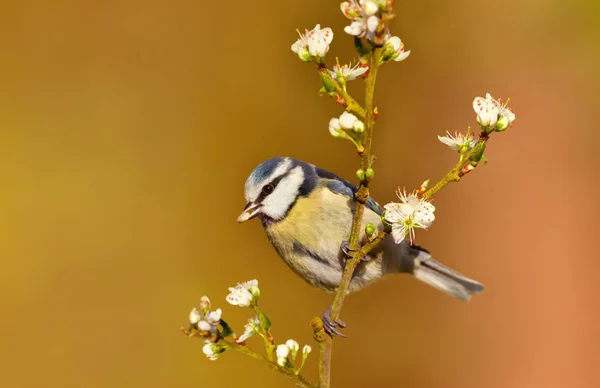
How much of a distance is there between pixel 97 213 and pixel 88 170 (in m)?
0.23

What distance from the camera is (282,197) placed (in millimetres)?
1808

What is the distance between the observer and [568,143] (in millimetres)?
3539

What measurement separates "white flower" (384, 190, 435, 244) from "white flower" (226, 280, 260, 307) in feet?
0.85

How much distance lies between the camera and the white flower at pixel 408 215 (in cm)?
107

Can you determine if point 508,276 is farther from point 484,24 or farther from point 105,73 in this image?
point 105,73

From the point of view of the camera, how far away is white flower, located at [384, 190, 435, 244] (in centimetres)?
107

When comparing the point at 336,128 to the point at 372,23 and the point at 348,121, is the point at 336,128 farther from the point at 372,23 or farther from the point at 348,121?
the point at 372,23

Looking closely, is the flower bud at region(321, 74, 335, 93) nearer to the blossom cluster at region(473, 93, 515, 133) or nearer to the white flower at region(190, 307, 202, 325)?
the blossom cluster at region(473, 93, 515, 133)

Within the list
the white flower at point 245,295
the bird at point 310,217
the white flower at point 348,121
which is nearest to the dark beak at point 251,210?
the bird at point 310,217

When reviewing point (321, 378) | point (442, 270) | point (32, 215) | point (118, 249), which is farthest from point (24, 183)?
point (321, 378)

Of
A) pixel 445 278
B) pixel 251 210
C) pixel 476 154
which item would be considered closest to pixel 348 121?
pixel 476 154

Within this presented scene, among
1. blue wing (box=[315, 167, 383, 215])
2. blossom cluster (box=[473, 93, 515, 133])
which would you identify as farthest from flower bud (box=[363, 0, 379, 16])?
blue wing (box=[315, 167, 383, 215])

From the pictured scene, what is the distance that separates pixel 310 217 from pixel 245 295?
670 millimetres

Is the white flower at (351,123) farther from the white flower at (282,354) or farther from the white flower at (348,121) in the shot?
the white flower at (282,354)
